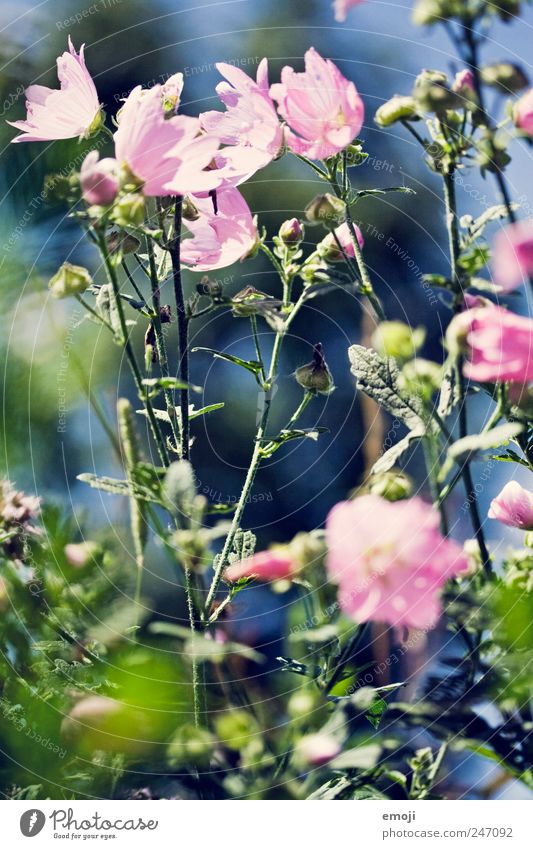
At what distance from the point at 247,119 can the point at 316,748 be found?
13.2 inches

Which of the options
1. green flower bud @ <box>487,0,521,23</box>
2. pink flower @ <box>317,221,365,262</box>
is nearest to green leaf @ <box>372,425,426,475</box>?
pink flower @ <box>317,221,365,262</box>

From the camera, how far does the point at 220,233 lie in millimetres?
481

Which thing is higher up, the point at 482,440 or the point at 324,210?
the point at 324,210

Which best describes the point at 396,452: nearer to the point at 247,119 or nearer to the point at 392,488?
the point at 392,488

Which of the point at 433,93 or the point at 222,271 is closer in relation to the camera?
the point at 433,93

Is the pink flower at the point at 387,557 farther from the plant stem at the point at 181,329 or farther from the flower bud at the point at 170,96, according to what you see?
the flower bud at the point at 170,96

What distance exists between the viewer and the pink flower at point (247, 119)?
46 cm

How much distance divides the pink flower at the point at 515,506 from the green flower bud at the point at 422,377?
0.32ft

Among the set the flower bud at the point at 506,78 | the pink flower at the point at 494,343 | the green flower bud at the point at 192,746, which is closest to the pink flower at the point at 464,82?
the flower bud at the point at 506,78

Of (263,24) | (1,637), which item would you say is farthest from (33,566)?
(263,24)
